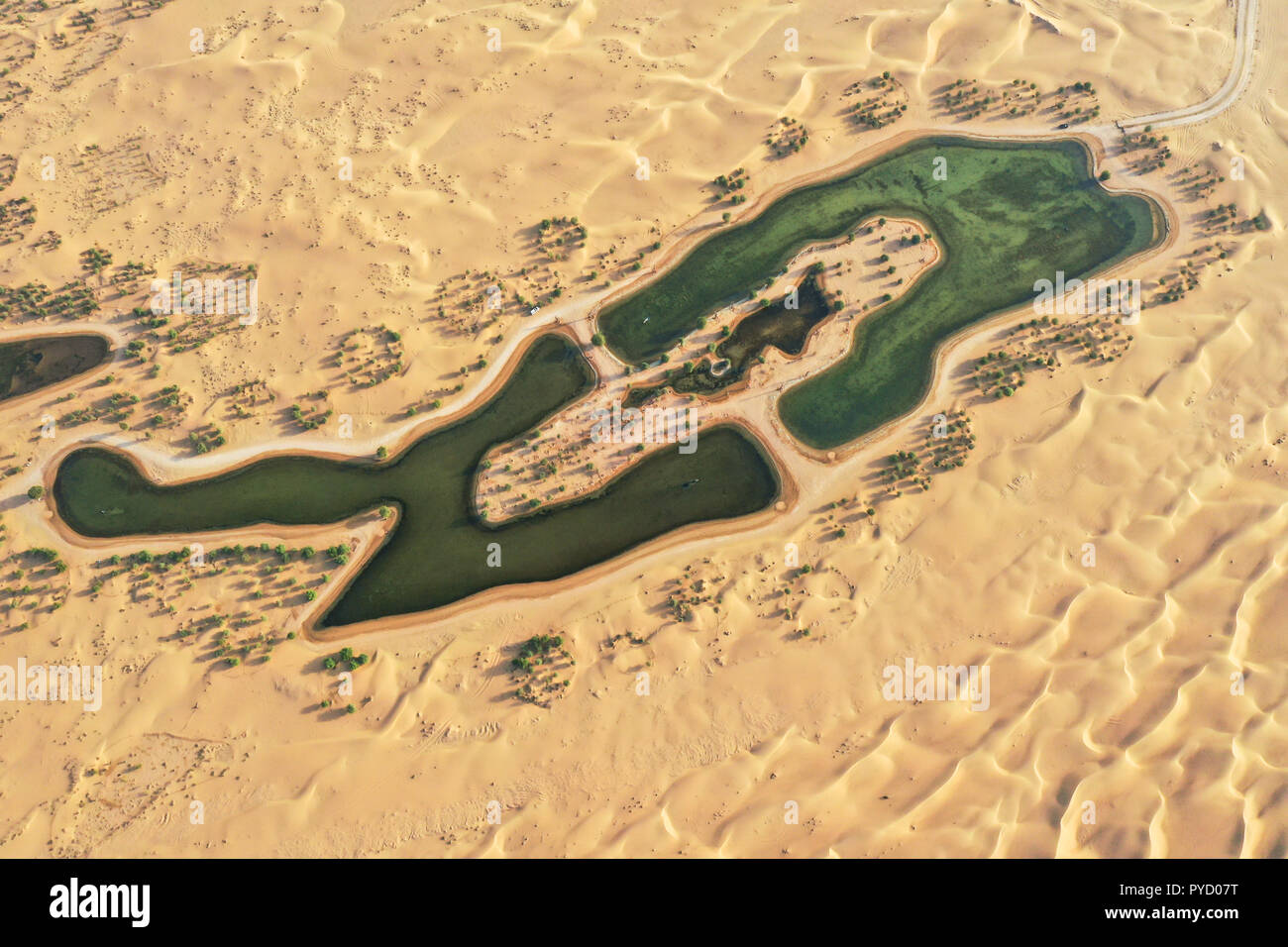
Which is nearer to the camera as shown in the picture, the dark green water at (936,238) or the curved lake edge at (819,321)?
the curved lake edge at (819,321)

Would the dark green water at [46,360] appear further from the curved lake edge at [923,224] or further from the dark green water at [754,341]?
the dark green water at [754,341]

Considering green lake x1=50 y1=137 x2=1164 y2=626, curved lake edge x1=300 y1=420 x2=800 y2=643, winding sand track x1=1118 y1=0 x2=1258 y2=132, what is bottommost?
curved lake edge x1=300 y1=420 x2=800 y2=643

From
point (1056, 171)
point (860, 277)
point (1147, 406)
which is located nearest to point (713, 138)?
point (860, 277)

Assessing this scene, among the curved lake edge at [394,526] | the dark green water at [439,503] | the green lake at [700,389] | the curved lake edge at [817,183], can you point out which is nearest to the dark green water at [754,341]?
the green lake at [700,389]

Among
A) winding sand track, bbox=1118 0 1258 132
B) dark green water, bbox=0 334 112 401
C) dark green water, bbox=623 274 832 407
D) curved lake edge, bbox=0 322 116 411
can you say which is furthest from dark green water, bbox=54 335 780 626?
winding sand track, bbox=1118 0 1258 132

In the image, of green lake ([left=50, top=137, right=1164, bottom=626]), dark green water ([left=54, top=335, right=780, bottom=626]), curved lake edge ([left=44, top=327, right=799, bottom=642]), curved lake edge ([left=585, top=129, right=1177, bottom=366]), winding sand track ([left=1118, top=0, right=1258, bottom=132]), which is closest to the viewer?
curved lake edge ([left=44, top=327, right=799, bottom=642])

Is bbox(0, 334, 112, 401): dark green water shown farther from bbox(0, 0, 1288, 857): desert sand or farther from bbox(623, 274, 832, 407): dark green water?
bbox(623, 274, 832, 407): dark green water
